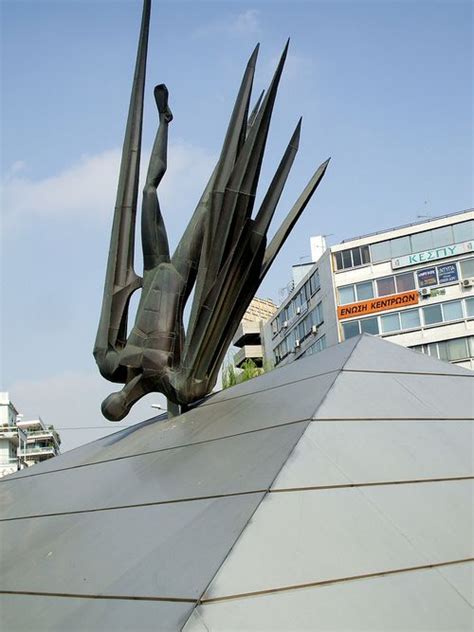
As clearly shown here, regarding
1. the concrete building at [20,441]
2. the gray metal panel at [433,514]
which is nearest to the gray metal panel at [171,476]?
the gray metal panel at [433,514]

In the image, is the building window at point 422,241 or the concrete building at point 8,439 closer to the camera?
the building window at point 422,241

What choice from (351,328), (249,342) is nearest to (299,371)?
(351,328)

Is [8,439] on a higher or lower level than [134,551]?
higher

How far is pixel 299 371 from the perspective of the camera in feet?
33.9

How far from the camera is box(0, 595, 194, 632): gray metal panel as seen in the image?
208 inches

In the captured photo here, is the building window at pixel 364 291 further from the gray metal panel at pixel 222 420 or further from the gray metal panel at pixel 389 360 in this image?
the gray metal panel at pixel 389 360

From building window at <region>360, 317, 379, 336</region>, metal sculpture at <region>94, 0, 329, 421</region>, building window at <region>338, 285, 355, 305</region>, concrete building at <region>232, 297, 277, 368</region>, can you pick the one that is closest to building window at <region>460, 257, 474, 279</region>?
building window at <region>360, 317, 379, 336</region>

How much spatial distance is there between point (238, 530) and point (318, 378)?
138 inches

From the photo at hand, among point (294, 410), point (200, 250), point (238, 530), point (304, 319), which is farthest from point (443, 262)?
point (238, 530)

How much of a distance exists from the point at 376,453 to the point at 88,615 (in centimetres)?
292

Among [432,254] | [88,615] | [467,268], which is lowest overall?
[88,615]

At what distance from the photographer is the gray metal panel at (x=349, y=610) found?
5.08 meters

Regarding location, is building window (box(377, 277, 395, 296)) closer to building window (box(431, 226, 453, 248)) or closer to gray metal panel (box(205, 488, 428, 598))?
building window (box(431, 226, 453, 248))

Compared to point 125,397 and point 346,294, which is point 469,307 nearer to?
point 346,294
